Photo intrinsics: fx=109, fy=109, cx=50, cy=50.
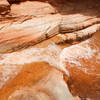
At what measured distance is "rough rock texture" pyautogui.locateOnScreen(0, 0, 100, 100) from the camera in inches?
92.0

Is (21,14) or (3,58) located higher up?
(21,14)

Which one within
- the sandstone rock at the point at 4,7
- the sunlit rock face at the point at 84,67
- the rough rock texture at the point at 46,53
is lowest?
the sunlit rock face at the point at 84,67

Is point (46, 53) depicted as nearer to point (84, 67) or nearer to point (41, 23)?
point (84, 67)

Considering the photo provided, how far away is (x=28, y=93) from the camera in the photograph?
2.10 metres

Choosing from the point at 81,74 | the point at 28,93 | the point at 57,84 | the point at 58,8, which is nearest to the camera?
the point at 28,93

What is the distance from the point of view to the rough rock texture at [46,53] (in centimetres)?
234

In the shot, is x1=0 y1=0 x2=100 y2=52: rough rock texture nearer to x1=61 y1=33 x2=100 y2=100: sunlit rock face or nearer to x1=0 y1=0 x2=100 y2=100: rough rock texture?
x1=0 y1=0 x2=100 y2=100: rough rock texture

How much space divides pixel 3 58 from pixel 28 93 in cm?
151

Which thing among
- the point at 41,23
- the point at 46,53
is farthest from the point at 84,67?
the point at 41,23

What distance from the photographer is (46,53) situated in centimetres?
357

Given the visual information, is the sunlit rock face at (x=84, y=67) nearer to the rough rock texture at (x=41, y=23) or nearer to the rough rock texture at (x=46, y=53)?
the rough rock texture at (x=46, y=53)

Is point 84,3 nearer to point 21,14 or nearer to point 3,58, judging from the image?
point 21,14

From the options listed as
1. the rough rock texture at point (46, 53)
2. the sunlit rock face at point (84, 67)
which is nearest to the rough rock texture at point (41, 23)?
the rough rock texture at point (46, 53)

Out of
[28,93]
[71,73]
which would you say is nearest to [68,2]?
[71,73]
